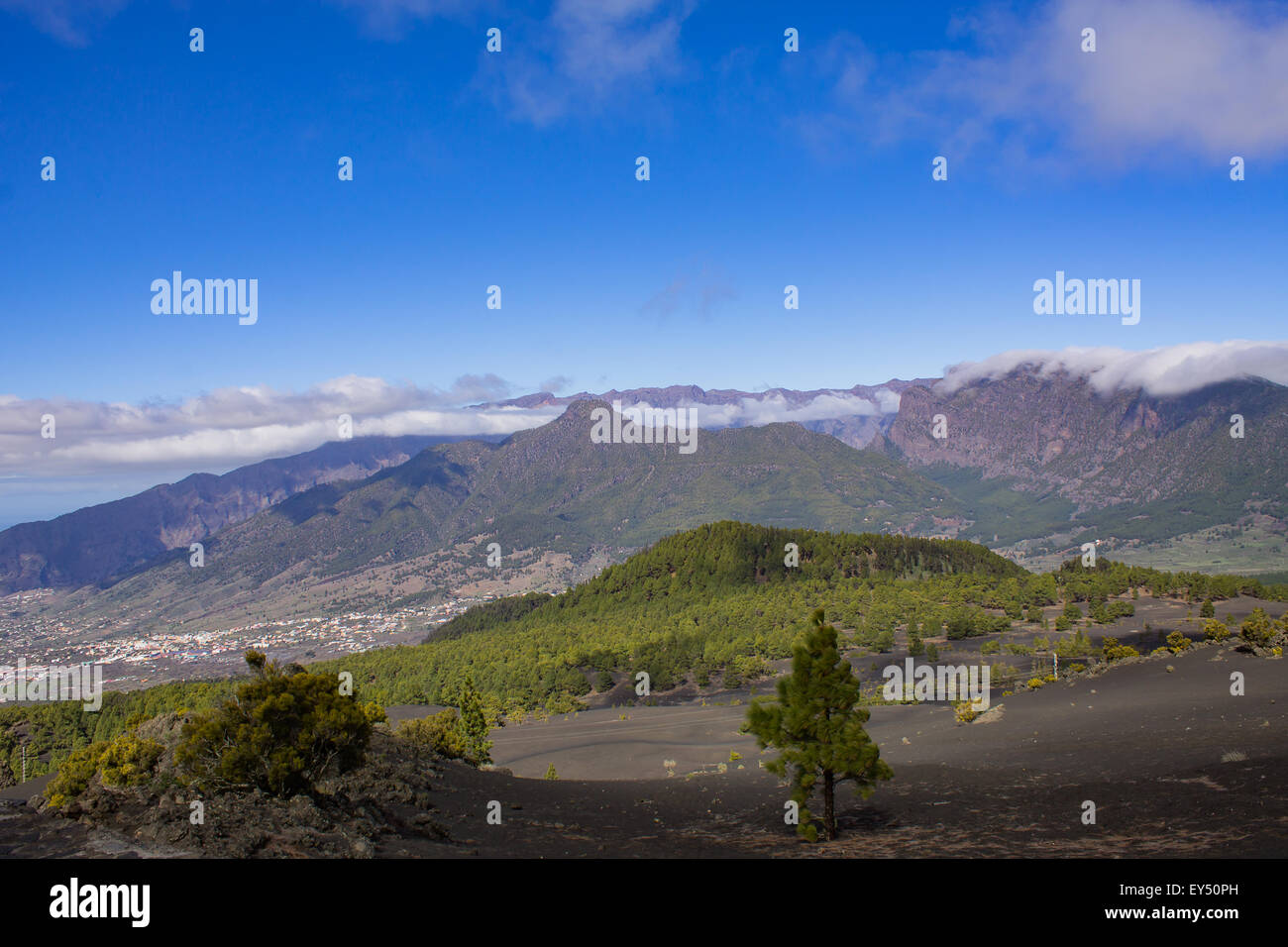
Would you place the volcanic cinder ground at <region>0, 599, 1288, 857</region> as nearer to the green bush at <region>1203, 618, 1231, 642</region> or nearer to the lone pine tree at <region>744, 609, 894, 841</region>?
the lone pine tree at <region>744, 609, 894, 841</region>

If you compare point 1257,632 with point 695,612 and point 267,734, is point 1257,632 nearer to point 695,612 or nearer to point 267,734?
point 267,734

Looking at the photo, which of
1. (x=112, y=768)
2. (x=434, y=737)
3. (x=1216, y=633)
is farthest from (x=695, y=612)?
(x=112, y=768)

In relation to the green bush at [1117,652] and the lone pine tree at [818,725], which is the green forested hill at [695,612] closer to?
the green bush at [1117,652]

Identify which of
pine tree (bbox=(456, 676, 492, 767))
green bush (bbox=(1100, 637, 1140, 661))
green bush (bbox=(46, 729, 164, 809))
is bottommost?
pine tree (bbox=(456, 676, 492, 767))

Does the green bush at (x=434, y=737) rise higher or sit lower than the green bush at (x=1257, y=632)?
lower

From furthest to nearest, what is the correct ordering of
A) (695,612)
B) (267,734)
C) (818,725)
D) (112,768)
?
(695,612) → (112,768) → (267,734) → (818,725)

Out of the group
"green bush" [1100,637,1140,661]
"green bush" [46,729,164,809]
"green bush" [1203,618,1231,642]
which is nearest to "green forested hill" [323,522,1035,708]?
"green bush" [1100,637,1140,661]

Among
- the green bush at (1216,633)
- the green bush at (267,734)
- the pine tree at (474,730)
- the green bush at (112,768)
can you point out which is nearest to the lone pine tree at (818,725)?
the green bush at (267,734)
